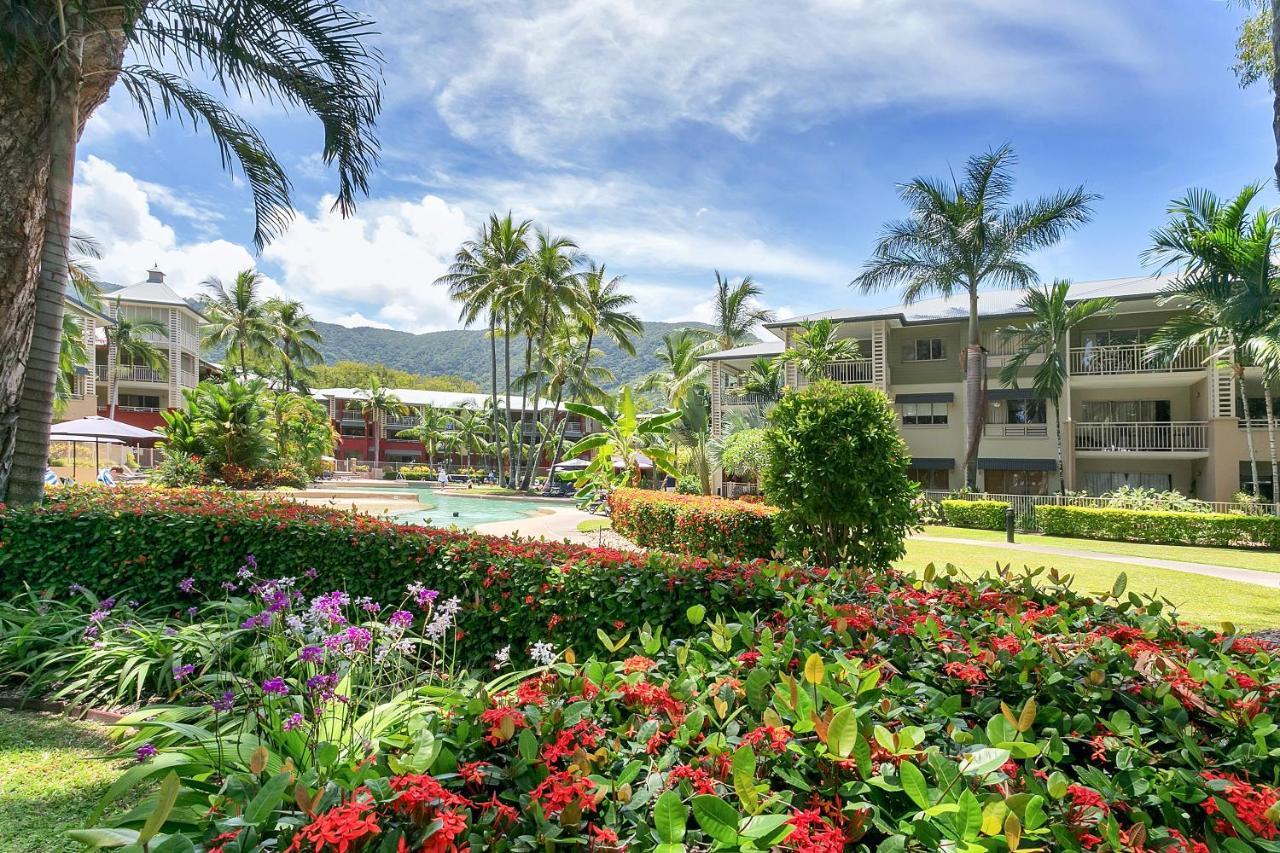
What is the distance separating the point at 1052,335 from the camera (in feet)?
80.6

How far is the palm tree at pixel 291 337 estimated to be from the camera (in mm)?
53188

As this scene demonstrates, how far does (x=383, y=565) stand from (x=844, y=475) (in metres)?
5.57

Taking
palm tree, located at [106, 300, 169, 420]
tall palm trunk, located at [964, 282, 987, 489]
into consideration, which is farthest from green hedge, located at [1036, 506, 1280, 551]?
palm tree, located at [106, 300, 169, 420]

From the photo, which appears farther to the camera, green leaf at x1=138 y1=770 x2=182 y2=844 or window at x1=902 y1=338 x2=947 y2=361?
window at x1=902 y1=338 x2=947 y2=361

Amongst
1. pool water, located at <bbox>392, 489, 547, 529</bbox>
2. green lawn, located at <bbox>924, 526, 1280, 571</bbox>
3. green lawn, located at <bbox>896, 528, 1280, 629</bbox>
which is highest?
green lawn, located at <bbox>896, 528, 1280, 629</bbox>

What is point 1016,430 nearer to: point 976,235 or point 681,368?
point 976,235

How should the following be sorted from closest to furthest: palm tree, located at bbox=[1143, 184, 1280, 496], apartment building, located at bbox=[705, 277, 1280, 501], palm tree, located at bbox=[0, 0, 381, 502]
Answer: palm tree, located at bbox=[0, 0, 381, 502] < palm tree, located at bbox=[1143, 184, 1280, 496] < apartment building, located at bbox=[705, 277, 1280, 501]

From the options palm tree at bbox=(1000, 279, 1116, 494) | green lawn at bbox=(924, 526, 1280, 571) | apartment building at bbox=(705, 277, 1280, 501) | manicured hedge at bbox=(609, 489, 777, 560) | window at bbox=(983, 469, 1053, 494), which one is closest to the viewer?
manicured hedge at bbox=(609, 489, 777, 560)

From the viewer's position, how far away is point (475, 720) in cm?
196

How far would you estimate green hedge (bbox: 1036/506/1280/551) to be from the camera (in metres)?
17.1

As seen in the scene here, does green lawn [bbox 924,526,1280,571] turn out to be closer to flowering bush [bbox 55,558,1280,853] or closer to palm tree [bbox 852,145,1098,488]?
palm tree [bbox 852,145,1098,488]

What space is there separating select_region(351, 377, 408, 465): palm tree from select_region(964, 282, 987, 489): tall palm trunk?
54054 mm

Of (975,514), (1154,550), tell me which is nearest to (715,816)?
(1154,550)

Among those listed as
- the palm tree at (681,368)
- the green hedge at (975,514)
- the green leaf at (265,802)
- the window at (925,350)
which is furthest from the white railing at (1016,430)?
the green leaf at (265,802)
